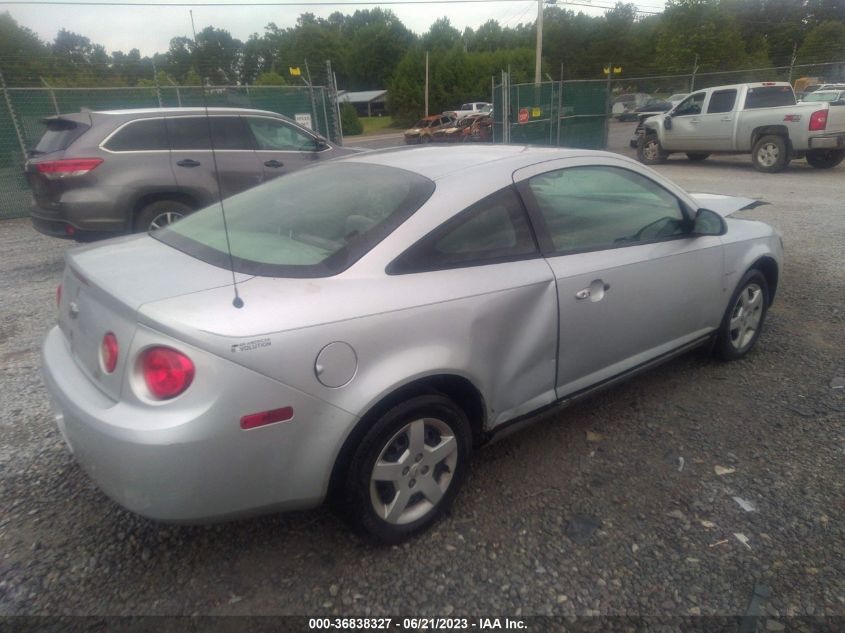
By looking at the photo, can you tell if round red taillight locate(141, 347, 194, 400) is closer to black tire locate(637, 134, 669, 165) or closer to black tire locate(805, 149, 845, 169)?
black tire locate(805, 149, 845, 169)

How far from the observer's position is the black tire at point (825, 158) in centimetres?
1305

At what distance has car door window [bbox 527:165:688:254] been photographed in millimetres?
2854

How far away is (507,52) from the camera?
182 feet

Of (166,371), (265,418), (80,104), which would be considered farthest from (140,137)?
(80,104)

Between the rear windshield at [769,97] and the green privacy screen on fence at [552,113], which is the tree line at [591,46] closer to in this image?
the green privacy screen on fence at [552,113]

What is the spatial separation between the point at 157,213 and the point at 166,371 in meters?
→ 5.20

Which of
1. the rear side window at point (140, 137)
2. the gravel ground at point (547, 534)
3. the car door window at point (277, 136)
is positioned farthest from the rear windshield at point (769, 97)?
the rear side window at point (140, 137)

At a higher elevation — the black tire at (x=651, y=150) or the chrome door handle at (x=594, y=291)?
the chrome door handle at (x=594, y=291)

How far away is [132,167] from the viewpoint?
630cm

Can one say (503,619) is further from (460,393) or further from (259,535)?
(259,535)

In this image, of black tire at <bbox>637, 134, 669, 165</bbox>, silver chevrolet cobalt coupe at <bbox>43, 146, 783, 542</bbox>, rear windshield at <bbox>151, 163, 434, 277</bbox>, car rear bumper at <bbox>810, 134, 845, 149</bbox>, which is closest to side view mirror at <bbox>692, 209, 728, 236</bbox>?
silver chevrolet cobalt coupe at <bbox>43, 146, 783, 542</bbox>

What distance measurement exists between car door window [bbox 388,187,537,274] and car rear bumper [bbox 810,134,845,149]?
12643 mm

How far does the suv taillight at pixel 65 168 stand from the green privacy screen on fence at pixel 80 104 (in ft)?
15.4

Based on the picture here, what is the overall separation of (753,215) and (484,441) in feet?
25.6
